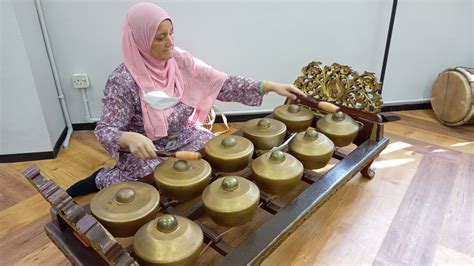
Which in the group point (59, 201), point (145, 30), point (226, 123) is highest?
point (145, 30)

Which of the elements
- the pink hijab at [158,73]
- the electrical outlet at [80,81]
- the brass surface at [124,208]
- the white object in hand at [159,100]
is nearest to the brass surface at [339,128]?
the pink hijab at [158,73]

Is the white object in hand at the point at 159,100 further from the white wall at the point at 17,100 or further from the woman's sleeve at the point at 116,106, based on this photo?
the white wall at the point at 17,100

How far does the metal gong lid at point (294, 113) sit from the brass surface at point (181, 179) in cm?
41

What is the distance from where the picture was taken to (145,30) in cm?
99

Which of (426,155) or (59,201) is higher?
(59,201)

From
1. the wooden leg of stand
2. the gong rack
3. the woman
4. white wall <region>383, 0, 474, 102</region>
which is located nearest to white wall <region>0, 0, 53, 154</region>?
the woman

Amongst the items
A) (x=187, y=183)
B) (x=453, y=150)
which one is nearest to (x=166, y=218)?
(x=187, y=183)

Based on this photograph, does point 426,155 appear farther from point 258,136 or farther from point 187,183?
point 187,183

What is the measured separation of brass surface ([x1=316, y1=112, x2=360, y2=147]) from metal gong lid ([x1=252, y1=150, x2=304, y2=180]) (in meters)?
0.26

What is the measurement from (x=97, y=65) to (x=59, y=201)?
1219 millimetres

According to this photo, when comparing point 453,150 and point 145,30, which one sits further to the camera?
point 453,150

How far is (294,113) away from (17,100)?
Result: 1151 millimetres

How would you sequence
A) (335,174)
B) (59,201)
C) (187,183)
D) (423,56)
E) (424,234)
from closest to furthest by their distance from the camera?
1. (59,201)
2. (187,183)
3. (335,174)
4. (424,234)
5. (423,56)

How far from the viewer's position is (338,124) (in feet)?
3.66
